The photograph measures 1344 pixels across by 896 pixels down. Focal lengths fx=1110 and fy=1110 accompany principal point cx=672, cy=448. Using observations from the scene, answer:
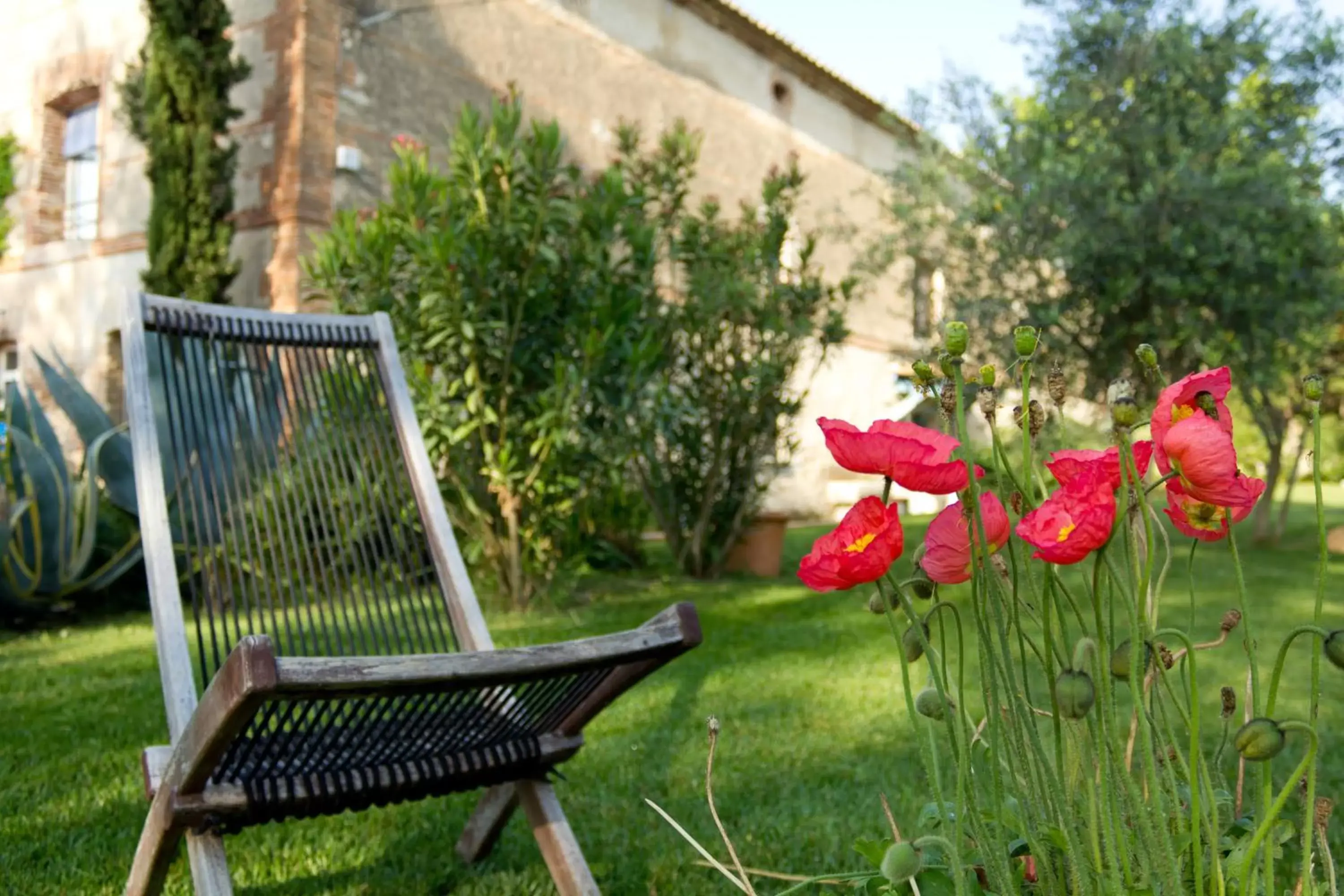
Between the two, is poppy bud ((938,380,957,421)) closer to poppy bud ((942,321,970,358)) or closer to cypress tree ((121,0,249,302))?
poppy bud ((942,321,970,358))

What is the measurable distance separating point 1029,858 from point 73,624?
18.3 feet

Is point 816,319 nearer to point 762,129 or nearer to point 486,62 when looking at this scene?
point 486,62

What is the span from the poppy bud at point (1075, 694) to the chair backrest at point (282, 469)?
1.53 metres

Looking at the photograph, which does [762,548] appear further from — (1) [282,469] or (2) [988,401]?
(2) [988,401]

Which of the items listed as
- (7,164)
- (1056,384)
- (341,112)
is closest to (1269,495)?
(341,112)

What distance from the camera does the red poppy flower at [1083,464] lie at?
1033mm

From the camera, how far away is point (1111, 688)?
1043 mm

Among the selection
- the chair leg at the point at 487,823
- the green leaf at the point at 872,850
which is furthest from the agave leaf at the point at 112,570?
the green leaf at the point at 872,850

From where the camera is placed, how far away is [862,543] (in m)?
→ 1.01

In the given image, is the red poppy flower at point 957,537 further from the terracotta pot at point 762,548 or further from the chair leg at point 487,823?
A: the terracotta pot at point 762,548

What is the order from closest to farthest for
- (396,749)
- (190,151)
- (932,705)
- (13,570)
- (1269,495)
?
1. (932,705)
2. (396,749)
3. (13,570)
4. (190,151)
5. (1269,495)

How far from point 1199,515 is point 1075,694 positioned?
0.28 m

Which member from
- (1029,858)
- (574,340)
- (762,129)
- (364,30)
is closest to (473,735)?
(1029,858)

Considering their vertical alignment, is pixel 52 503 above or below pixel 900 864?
below
